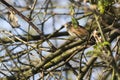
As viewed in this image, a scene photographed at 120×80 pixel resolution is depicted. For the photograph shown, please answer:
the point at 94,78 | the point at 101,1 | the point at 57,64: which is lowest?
the point at 94,78

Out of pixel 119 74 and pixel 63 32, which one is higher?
pixel 63 32

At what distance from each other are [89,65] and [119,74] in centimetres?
101

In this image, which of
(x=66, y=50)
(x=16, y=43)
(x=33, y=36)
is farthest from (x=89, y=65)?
(x=33, y=36)

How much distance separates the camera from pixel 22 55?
13.2ft

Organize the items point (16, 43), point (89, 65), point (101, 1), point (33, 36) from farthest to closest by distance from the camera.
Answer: point (33, 36) → point (16, 43) → point (89, 65) → point (101, 1)

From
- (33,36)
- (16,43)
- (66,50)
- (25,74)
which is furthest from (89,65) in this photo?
(33,36)

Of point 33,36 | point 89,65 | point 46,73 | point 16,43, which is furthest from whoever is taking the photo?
point 33,36

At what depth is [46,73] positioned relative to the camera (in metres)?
3.58

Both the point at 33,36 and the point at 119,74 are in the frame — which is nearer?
the point at 119,74

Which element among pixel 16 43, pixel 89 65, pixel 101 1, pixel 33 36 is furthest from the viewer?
pixel 33 36

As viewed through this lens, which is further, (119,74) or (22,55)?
(22,55)

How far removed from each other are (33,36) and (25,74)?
86 centimetres

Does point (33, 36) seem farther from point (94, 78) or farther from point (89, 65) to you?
point (89, 65)

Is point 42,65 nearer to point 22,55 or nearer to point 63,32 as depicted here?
point 22,55
